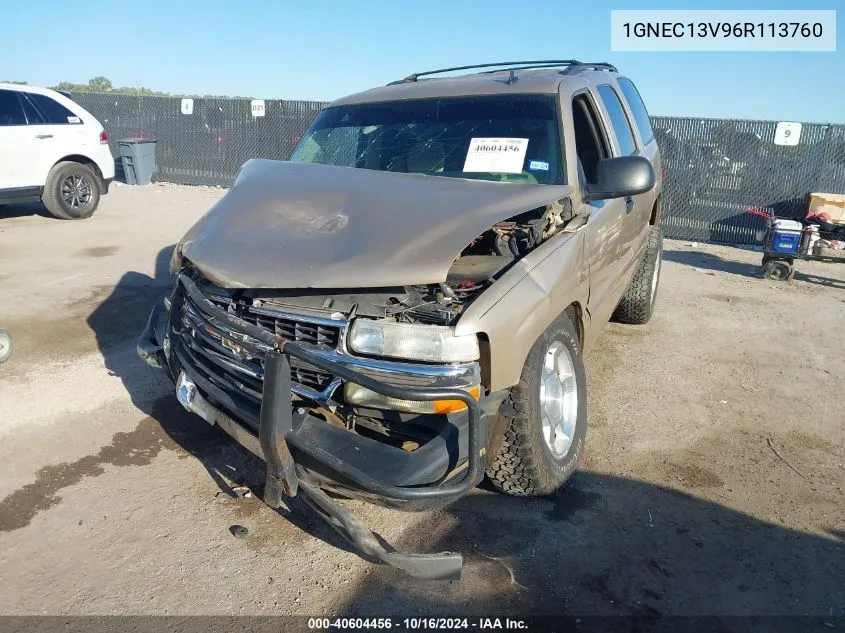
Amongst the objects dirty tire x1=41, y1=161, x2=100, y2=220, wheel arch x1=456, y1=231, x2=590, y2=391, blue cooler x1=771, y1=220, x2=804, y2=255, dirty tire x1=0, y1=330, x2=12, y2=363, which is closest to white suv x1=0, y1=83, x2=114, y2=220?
dirty tire x1=41, y1=161, x2=100, y2=220

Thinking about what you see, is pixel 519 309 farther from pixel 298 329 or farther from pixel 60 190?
pixel 60 190

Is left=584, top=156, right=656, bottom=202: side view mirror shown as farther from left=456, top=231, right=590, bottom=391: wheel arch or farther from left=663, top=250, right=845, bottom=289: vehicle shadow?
left=663, top=250, right=845, bottom=289: vehicle shadow

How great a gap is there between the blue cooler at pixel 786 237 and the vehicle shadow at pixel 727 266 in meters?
0.58

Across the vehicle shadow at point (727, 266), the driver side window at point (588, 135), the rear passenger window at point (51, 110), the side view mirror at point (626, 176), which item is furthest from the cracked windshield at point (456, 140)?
the rear passenger window at point (51, 110)

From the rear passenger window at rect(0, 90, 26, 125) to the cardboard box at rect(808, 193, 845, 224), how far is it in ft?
37.2

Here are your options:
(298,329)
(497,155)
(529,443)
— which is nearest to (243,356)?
(298,329)

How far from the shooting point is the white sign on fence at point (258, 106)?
48.5 feet

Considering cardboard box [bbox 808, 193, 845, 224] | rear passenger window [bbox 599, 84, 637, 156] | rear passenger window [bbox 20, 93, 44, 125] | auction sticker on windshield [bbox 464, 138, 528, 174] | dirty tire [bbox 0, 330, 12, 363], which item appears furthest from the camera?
rear passenger window [bbox 20, 93, 44, 125]

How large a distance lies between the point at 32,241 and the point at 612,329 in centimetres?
746

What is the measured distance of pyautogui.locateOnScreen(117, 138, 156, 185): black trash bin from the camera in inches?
602

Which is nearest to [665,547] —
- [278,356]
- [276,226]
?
[278,356]

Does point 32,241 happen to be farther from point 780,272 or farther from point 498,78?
point 780,272

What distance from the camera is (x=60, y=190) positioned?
10258 millimetres

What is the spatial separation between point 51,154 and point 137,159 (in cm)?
561
